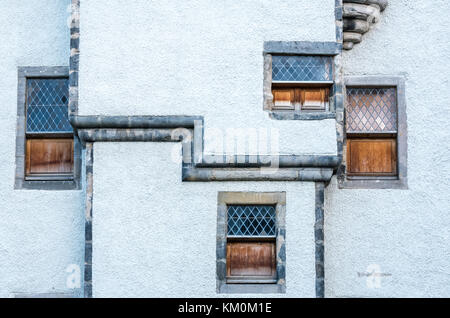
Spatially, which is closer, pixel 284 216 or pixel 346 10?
pixel 284 216

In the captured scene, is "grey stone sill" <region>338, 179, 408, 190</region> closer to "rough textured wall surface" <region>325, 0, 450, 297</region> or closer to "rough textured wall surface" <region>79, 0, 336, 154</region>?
"rough textured wall surface" <region>325, 0, 450, 297</region>

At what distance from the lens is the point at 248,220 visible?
6.55 metres

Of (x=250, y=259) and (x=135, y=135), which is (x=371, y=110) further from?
(x=135, y=135)

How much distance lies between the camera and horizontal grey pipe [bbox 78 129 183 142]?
6.45 meters

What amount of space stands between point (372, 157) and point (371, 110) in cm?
55

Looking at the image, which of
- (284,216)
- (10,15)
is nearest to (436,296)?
(284,216)

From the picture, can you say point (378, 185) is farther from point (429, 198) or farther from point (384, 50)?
point (384, 50)

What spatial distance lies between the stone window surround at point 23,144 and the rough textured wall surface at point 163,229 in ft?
2.25

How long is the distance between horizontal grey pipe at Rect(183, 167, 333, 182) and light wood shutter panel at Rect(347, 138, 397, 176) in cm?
80

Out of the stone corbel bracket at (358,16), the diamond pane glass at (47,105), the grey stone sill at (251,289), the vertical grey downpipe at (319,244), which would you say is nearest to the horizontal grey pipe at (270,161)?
the vertical grey downpipe at (319,244)

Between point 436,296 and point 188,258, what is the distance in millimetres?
2829

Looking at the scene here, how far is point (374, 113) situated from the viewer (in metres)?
7.19

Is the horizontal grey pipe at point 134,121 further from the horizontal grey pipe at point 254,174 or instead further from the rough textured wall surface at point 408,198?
the rough textured wall surface at point 408,198

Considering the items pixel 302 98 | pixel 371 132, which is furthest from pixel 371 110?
pixel 302 98
